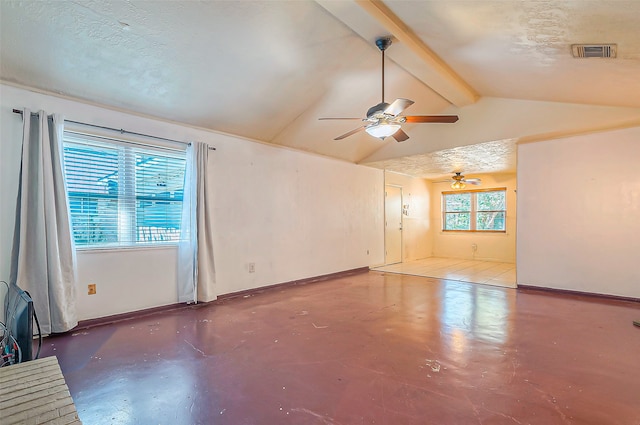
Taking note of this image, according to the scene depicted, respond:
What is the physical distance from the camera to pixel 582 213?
469cm

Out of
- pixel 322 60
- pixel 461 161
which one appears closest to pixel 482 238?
pixel 461 161

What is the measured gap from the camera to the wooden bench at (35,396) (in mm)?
1086

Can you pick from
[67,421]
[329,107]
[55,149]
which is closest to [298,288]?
[329,107]

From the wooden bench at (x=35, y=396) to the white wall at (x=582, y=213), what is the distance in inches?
237

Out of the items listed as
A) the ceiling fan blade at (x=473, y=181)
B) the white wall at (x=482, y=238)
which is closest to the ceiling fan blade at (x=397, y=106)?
the ceiling fan blade at (x=473, y=181)

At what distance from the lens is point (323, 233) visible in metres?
6.11

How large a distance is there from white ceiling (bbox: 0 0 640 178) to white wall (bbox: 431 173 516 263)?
13.1 feet

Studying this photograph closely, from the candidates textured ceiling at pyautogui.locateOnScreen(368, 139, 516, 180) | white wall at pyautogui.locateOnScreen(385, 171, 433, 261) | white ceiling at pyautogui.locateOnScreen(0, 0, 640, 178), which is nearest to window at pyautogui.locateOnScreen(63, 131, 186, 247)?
white ceiling at pyautogui.locateOnScreen(0, 0, 640, 178)

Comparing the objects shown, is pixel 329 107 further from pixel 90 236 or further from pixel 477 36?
pixel 90 236

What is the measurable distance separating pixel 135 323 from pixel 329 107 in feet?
12.9

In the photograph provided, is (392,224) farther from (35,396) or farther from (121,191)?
(35,396)

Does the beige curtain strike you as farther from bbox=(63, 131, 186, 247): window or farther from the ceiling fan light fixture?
the ceiling fan light fixture

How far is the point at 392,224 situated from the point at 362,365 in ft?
19.2

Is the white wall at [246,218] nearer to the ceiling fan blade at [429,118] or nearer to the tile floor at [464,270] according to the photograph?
the tile floor at [464,270]
